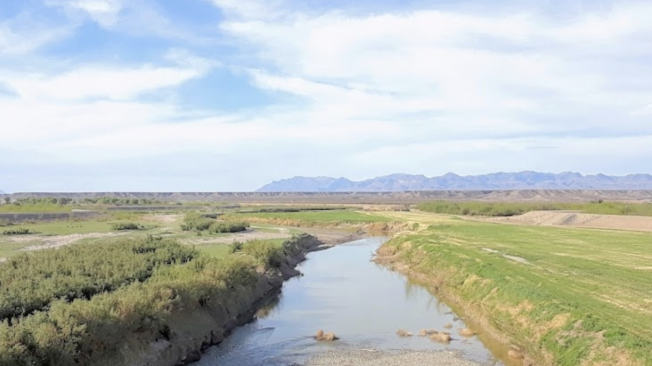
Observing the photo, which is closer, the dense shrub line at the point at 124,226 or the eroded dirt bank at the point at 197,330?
the eroded dirt bank at the point at 197,330

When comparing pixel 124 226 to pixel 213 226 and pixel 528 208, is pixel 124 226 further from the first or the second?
pixel 528 208

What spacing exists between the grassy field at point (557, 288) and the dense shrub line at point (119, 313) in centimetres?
1244

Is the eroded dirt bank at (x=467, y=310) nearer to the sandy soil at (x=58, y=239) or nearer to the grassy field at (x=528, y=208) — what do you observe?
the sandy soil at (x=58, y=239)

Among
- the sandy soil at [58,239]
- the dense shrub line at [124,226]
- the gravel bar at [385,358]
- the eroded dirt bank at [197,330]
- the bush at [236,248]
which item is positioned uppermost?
the dense shrub line at [124,226]

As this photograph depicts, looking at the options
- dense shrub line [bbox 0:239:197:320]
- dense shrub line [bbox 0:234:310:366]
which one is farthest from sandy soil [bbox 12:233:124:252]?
dense shrub line [bbox 0:234:310:366]

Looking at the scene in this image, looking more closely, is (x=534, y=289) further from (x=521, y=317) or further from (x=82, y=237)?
(x=82, y=237)

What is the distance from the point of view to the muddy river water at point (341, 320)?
21.0m

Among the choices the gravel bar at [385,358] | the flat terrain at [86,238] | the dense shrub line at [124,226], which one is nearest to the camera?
the gravel bar at [385,358]

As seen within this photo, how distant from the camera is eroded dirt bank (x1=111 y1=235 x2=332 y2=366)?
687 inches

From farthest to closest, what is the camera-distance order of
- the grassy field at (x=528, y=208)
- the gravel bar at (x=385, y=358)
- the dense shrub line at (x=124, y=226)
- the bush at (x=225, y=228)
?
the grassy field at (x=528, y=208), the dense shrub line at (x=124, y=226), the bush at (x=225, y=228), the gravel bar at (x=385, y=358)

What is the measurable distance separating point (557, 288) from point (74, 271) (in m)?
21.3

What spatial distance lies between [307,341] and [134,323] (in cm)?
760

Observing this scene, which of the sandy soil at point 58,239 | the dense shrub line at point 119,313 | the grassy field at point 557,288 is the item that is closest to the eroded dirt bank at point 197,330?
the dense shrub line at point 119,313

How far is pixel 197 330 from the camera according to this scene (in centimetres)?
2123
